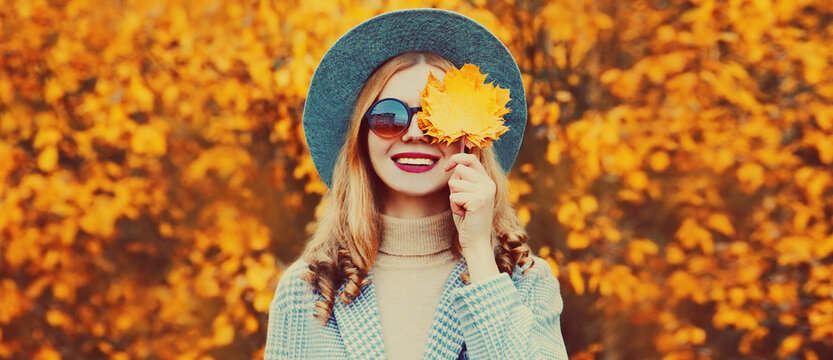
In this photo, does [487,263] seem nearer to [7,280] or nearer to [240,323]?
[240,323]

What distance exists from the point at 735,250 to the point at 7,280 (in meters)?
3.97

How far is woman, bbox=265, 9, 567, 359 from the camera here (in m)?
1.64

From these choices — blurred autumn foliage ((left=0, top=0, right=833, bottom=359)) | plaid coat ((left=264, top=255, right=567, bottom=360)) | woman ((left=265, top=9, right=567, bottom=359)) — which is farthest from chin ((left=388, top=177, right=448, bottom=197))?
blurred autumn foliage ((left=0, top=0, right=833, bottom=359))

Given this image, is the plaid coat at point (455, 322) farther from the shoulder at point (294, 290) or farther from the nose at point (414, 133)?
the nose at point (414, 133)

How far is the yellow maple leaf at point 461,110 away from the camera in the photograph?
5.32 ft

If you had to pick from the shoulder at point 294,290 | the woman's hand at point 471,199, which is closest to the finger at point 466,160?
the woman's hand at point 471,199

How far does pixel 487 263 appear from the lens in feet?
5.38

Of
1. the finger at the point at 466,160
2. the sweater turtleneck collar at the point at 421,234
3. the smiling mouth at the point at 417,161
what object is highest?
the finger at the point at 466,160

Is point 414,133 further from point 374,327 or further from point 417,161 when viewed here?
point 374,327

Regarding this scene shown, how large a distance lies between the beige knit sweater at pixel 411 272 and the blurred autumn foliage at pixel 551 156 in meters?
1.54

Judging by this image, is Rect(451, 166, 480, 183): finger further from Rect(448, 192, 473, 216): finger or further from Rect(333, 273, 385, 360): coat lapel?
Rect(333, 273, 385, 360): coat lapel

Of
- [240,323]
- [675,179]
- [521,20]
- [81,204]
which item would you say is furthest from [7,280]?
[675,179]

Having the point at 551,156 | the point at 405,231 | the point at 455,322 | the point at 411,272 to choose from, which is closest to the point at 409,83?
the point at 405,231

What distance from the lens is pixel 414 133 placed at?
1.69m
